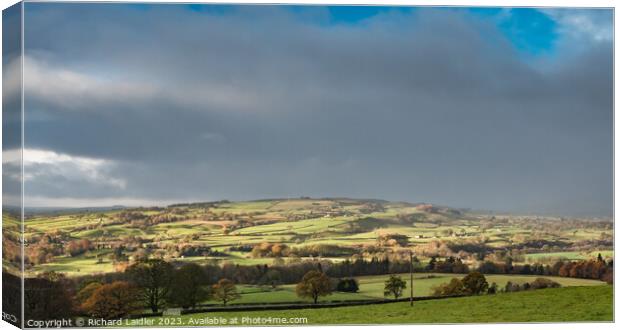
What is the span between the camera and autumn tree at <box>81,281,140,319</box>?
16156mm

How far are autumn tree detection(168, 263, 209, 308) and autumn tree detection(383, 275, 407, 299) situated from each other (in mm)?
3034

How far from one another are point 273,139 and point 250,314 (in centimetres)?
293

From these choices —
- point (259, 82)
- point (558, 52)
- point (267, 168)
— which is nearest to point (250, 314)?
point (267, 168)

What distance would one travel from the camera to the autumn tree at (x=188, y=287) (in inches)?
645

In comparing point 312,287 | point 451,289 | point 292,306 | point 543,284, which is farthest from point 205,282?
point 543,284

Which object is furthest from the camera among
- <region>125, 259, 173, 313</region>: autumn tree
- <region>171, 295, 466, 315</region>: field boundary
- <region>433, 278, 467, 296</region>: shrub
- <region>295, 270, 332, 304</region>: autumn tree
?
<region>433, 278, 467, 296</region>: shrub

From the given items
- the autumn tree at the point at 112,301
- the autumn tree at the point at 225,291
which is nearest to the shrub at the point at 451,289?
the autumn tree at the point at 225,291

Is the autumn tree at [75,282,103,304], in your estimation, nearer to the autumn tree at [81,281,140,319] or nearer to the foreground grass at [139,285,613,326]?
the autumn tree at [81,281,140,319]

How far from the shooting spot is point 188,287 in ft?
54.0

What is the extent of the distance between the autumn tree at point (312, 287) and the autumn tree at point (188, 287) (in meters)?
1.59

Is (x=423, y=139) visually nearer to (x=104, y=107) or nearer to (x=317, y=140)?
(x=317, y=140)

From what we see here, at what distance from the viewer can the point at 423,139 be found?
1689 centimetres

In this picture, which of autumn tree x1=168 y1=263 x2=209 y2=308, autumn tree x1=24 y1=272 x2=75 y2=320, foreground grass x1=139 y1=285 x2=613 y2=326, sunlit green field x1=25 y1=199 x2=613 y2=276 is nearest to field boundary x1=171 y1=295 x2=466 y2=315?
foreground grass x1=139 y1=285 x2=613 y2=326

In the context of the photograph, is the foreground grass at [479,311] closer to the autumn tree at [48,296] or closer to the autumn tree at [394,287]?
the autumn tree at [394,287]
